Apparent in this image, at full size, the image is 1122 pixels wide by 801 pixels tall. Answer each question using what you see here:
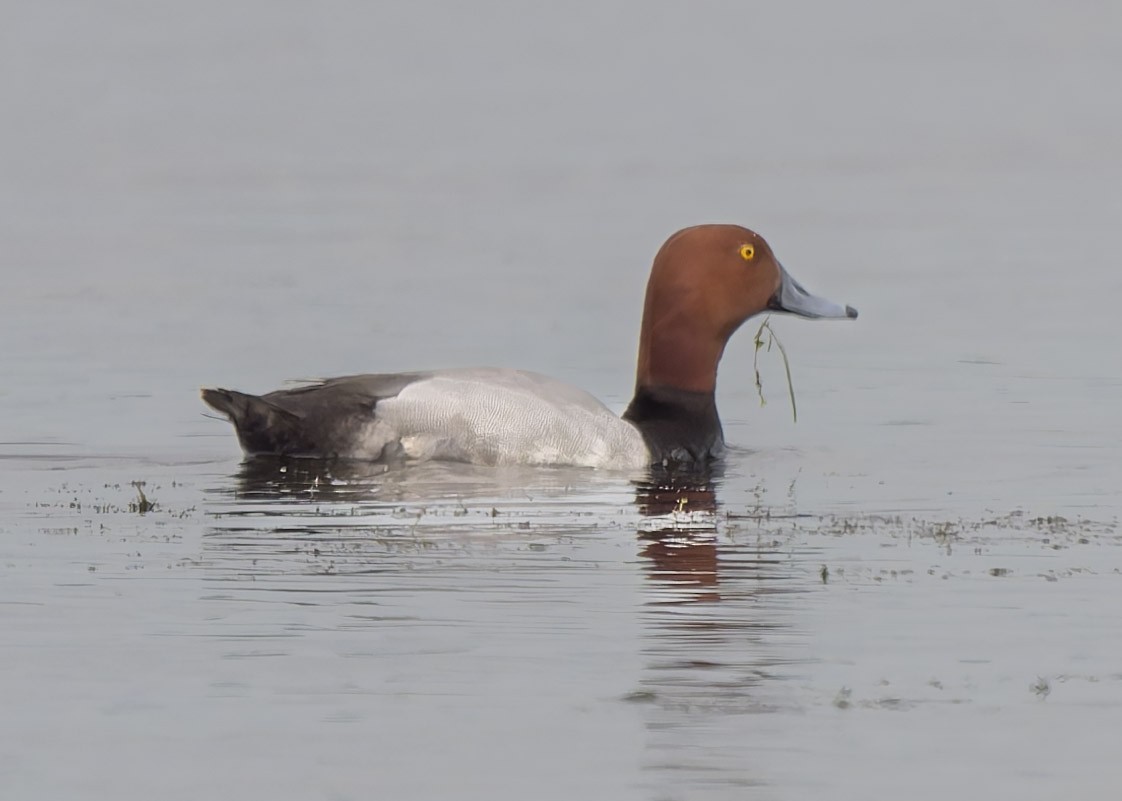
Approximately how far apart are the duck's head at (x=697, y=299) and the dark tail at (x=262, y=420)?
188 cm

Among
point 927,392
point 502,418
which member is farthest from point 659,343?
point 927,392

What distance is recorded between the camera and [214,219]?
2172cm

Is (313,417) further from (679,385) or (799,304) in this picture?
(799,304)

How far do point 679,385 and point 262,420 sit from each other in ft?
7.01

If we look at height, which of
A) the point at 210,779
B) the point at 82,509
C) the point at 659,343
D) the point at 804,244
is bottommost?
the point at 210,779

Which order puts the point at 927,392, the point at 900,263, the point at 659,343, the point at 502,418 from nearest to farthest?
1. the point at 502,418
2. the point at 659,343
3. the point at 927,392
4. the point at 900,263

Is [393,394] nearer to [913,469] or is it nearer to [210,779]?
[913,469]

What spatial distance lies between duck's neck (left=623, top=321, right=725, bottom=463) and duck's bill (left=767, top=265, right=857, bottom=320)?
0.40 metres

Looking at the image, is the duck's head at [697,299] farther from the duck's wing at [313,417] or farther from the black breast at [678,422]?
the duck's wing at [313,417]

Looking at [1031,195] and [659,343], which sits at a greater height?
[1031,195]

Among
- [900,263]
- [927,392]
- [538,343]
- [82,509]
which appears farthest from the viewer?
[900,263]

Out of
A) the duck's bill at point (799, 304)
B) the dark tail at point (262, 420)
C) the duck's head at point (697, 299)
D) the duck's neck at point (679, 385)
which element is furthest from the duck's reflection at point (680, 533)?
the dark tail at point (262, 420)

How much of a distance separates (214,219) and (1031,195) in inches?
307

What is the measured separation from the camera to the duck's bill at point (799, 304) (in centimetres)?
1241
